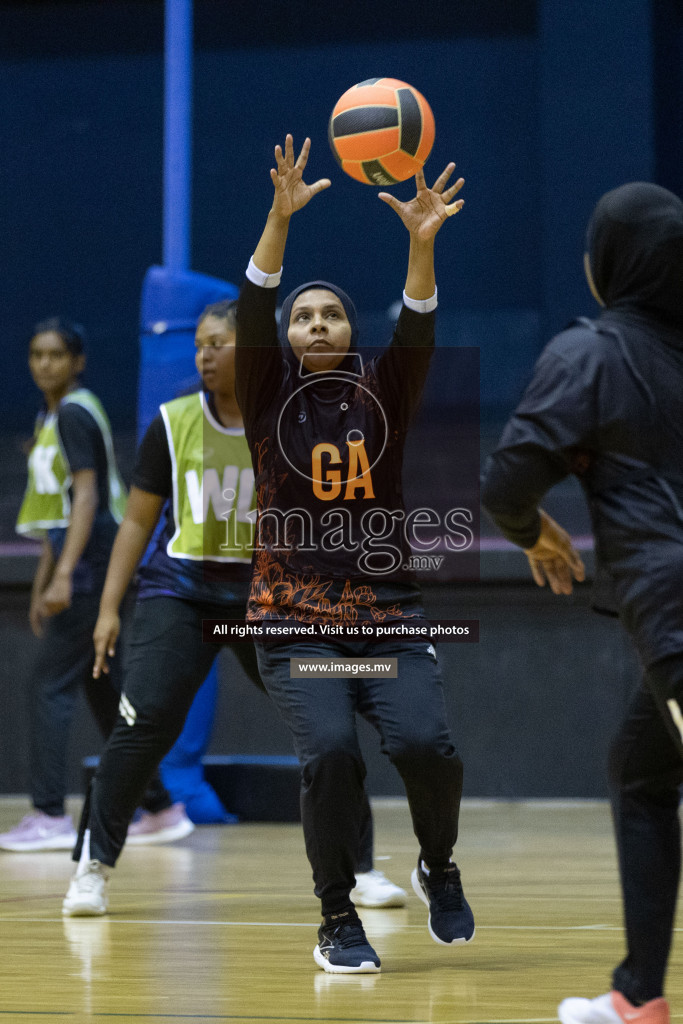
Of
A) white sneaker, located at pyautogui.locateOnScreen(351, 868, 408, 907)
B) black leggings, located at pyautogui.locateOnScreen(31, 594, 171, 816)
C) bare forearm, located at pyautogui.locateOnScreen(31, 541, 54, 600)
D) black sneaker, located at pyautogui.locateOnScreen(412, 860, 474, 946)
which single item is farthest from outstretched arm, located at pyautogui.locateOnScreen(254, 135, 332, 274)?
bare forearm, located at pyautogui.locateOnScreen(31, 541, 54, 600)

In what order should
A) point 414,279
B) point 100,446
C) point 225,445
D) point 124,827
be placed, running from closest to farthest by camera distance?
point 414,279 → point 124,827 → point 225,445 → point 100,446

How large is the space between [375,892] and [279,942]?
2.08 ft

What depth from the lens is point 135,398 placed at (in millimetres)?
8633

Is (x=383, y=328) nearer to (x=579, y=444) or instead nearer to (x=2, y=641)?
(x=2, y=641)

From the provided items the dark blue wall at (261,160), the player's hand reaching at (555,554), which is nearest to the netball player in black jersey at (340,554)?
the player's hand reaching at (555,554)

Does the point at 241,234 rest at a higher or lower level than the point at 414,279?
higher

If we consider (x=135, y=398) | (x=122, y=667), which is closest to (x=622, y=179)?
(x=135, y=398)

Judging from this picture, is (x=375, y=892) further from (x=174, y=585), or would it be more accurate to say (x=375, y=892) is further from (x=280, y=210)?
(x=280, y=210)

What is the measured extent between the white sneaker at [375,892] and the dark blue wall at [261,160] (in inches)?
168

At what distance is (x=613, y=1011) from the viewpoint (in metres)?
2.41

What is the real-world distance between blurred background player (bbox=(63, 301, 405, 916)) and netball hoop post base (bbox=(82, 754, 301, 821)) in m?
2.11

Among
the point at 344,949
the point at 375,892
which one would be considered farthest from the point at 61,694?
the point at 344,949

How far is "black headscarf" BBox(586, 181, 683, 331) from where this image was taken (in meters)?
2.46

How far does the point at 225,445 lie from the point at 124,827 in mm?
1213
